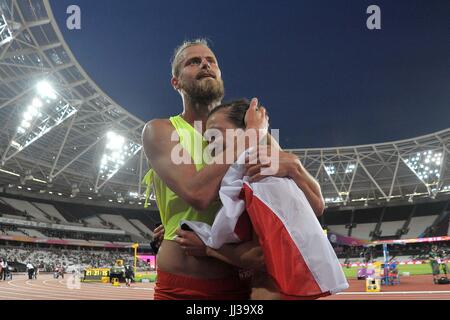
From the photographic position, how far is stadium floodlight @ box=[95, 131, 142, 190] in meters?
34.9

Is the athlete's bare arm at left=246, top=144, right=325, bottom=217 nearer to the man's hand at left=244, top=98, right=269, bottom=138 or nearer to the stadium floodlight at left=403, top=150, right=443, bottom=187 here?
the man's hand at left=244, top=98, right=269, bottom=138

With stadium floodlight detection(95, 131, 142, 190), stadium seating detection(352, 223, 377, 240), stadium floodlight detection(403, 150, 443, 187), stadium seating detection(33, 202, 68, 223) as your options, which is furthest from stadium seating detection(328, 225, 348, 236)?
stadium seating detection(33, 202, 68, 223)

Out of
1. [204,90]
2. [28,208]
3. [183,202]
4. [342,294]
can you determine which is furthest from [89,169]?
[183,202]

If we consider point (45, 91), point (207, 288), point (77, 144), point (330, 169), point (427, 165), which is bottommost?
point (207, 288)

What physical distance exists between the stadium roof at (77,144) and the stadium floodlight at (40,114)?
0.07 metres

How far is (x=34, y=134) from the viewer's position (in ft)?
102

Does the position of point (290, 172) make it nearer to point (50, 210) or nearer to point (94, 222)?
point (50, 210)

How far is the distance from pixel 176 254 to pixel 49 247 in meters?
49.4

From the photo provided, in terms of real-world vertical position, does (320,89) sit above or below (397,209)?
above

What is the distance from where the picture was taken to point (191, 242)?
180cm

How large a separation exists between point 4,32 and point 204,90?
24.4m
